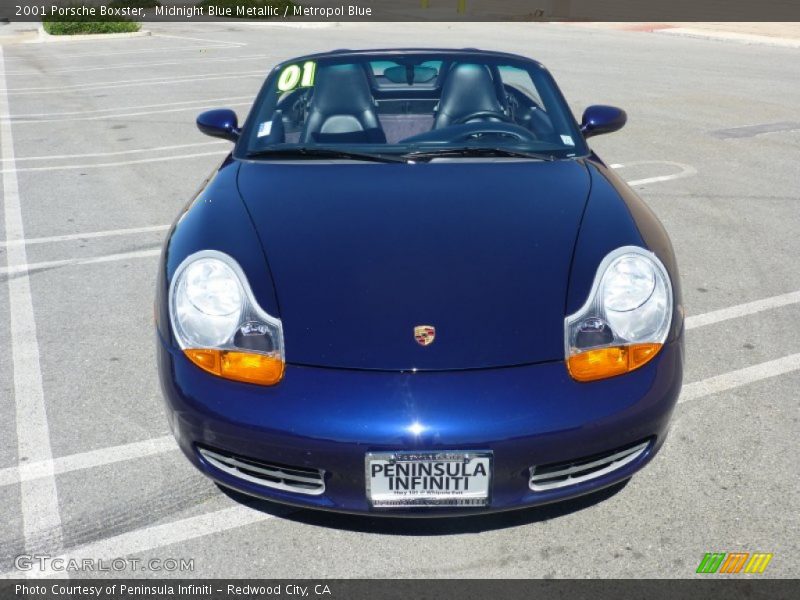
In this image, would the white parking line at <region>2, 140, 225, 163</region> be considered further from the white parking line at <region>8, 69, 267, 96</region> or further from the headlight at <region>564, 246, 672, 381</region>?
the headlight at <region>564, 246, 672, 381</region>

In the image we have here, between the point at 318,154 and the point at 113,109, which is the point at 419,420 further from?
the point at 113,109

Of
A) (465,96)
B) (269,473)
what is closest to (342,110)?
(465,96)

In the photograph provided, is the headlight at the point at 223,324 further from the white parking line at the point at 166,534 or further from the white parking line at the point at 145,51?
the white parking line at the point at 145,51

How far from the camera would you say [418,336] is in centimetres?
→ 264

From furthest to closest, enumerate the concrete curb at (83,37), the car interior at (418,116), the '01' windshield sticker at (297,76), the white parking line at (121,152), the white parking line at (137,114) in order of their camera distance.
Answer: the concrete curb at (83,37)
the white parking line at (137,114)
the white parking line at (121,152)
the '01' windshield sticker at (297,76)
the car interior at (418,116)

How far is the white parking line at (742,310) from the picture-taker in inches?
175

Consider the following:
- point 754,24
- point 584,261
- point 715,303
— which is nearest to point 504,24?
point 754,24

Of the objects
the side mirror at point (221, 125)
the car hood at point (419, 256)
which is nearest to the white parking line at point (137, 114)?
the side mirror at point (221, 125)

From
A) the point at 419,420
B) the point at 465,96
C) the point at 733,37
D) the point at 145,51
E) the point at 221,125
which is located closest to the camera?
the point at 419,420

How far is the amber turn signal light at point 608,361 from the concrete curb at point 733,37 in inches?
706

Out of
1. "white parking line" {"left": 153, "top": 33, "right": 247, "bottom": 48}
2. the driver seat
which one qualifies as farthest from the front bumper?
"white parking line" {"left": 153, "top": 33, "right": 247, "bottom": 48}

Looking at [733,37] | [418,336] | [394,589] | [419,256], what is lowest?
[733,37]

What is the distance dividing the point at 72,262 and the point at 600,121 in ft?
10.7

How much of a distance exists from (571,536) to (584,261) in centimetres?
89
